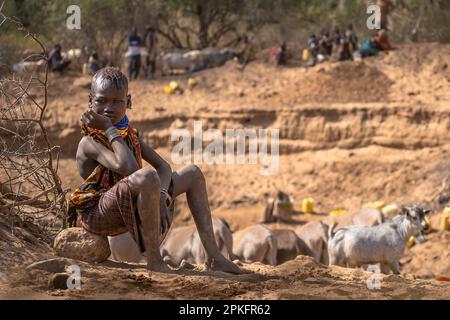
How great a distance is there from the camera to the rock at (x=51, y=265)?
5.70m

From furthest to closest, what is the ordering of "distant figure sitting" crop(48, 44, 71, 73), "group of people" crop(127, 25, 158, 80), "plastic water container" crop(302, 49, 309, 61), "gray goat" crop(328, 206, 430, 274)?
"plastic water container" crop(302, 49, 309, 61) < "distant figure sitting" crop(48, 44, 71, 73) < "group of people" crop(127, 25, 158, 80) < "gray goat" crop(328, 206, 430, 274)

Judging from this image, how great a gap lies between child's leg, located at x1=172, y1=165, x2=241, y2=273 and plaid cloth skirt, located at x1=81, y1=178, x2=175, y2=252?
0.09 meters

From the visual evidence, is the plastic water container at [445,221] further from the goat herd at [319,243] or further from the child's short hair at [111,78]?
the child's short hair at [111,78]

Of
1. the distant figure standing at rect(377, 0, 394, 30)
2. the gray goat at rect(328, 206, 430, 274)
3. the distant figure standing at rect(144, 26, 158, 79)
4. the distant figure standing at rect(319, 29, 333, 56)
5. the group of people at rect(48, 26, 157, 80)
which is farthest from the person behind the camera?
the distant figure standing at rect(377, 0, 394, 30)

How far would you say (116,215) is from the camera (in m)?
5.91

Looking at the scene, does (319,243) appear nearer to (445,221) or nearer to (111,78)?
(445,221)

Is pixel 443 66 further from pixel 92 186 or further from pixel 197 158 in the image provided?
pixel 92 186

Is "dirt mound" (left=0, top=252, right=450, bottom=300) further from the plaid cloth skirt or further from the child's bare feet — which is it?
the plaid cloth skirt

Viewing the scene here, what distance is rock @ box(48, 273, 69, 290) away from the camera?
541cm

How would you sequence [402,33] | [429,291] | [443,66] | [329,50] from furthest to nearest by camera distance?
[402,33], [329,50], [443,66], [429,291]

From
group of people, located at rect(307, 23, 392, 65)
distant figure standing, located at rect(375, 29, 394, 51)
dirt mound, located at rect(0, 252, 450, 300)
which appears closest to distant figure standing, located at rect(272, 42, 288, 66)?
group of people, located at rect(307, 23, 392, 65)

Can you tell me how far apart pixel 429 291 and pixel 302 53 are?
1851 cm

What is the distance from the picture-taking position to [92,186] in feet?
20.0
